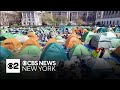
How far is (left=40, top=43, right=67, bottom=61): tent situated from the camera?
22.9 feet

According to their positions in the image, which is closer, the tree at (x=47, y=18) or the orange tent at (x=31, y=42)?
the tree at (x=47, y=18)

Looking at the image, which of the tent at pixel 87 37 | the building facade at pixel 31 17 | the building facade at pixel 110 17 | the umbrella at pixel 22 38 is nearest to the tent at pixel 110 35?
the building facade at pixel 110 17

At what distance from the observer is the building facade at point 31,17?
6.95m

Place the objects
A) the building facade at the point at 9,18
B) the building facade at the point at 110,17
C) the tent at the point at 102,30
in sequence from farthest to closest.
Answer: the tent at the point at 102,30 → the building facade at the point at 110,17 → the building facade at the point at 9,18

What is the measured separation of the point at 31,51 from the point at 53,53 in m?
0.44

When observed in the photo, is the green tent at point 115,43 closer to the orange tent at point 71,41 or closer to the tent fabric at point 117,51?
the tent fabric at point 117,51

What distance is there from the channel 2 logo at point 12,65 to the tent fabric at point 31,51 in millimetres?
197

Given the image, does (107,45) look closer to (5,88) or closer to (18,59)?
(18,59)

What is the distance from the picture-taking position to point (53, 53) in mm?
7047

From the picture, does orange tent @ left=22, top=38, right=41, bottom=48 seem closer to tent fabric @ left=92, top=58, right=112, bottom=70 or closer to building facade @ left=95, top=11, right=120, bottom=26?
tent fabric @ left=92, top=58, right=112, bottom=70

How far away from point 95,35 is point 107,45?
32cm

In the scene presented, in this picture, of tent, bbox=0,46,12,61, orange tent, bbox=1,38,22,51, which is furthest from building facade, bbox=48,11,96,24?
tent, bbox=0,46,12,61

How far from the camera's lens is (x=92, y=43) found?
7074 mm
